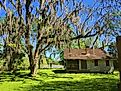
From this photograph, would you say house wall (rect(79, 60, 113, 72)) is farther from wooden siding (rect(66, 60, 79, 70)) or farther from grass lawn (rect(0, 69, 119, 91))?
grass lawn (rect(0, 69, 119, 91))

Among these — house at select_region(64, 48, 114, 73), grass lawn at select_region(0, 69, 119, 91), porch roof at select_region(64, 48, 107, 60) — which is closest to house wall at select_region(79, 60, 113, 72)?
house at select_region(64, 48, 114, 73)

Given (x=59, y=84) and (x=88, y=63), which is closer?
(x=59, y=84)

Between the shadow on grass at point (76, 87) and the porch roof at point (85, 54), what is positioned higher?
the porch roof at point (85, 54)

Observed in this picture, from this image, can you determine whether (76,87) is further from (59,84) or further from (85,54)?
Result: (85,54)

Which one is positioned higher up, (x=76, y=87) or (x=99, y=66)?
(x=99, y=66)

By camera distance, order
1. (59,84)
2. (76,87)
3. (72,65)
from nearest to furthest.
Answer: (76,87), (59,84), (72,65)

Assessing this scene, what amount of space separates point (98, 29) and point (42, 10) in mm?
7197

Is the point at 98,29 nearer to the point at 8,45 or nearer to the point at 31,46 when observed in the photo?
the point at 31,46

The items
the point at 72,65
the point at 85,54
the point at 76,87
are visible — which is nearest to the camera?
the point at 76,87

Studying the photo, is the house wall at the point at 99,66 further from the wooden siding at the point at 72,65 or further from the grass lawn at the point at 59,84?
the grass lawn at the point at 59,84

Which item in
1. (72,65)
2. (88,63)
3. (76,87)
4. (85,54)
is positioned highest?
(85,54)

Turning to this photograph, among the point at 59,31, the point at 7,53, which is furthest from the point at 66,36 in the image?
the point at 7,53

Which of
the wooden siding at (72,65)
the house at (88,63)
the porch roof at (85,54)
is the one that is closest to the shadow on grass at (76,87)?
the wooden siding at (72,65)

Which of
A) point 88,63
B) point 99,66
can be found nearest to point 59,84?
point 88,63
